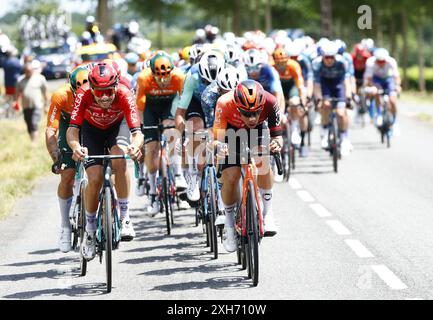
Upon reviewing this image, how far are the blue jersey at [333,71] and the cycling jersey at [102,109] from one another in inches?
378

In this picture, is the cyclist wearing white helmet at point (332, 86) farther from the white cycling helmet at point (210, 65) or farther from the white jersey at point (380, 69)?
the white cycling helmet at point (210, 65)

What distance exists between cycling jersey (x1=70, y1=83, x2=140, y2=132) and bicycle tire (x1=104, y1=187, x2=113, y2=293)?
2.17 feet

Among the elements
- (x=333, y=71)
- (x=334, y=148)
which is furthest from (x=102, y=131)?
(x=333, y=71)

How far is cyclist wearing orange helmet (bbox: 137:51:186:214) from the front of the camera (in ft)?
45.5

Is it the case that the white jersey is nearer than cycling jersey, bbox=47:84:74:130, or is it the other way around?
cycling jersey, bbox=47:84:74:130

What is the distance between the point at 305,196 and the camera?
1579 centimetres

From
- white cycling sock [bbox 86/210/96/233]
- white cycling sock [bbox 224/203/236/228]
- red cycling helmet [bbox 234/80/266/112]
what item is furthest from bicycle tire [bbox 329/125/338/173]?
red cycling helmet [bbox 234/80/266/112]

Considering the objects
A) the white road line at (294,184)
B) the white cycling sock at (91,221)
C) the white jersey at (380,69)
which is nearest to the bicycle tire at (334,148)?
the white road line at (294,184)

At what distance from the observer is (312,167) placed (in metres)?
19.5

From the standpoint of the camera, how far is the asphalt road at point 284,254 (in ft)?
30.9

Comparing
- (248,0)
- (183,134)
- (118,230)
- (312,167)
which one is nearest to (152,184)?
(183,134)

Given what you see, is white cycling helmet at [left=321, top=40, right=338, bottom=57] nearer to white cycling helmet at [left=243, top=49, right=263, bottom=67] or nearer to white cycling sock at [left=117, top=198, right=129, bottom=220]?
white cycling helmet at [left=243, top=49, right=263, bottom=67]

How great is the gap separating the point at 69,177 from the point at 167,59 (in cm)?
274
